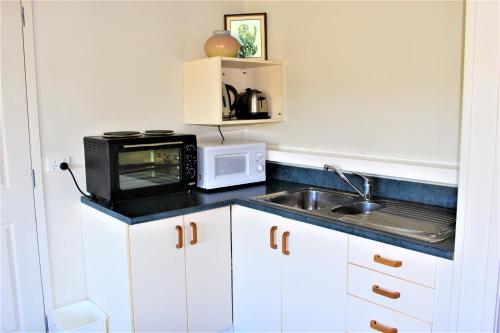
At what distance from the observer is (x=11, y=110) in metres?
2.16

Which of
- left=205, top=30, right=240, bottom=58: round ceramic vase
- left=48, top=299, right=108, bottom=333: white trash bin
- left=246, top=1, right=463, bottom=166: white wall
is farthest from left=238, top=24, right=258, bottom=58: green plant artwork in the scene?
left=48, top=299, right=108, bottom=333: white trash bin

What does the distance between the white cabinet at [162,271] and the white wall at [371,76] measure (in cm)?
83

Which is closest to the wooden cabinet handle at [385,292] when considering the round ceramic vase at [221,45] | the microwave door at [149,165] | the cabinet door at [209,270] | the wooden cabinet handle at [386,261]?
the wooden cabinet handle at [386,261]

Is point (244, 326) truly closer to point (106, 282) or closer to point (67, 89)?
point (106, 282)

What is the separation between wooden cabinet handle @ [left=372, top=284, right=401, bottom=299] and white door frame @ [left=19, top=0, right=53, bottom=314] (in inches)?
66.2

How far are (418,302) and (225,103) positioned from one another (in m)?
1.61

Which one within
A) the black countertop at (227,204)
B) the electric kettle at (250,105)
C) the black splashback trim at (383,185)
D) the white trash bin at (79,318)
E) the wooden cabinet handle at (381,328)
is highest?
the electric kettle at (250,105)

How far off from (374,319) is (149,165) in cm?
138

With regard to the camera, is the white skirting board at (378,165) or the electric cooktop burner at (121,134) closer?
the white skirting board at (378,165)

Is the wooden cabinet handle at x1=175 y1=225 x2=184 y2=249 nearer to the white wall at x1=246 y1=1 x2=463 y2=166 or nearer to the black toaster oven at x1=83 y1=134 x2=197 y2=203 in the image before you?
the black toaster oven at x1=83 y1=134 x2=197 y2=203

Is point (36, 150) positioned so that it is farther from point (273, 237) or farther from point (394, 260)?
point (394, 260)

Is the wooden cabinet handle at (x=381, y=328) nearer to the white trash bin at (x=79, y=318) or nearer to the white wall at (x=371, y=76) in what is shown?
the white wall at (x=371, y=76)

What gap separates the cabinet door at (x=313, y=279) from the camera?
6.42 feet

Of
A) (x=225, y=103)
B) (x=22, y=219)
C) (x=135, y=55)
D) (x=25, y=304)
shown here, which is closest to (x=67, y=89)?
(x=135, y=55)
